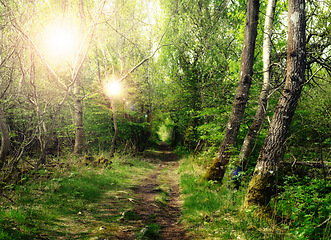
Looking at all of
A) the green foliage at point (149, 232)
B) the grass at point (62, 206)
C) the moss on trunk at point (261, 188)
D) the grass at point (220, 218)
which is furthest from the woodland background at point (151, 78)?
the green foliage at point (149, 232)

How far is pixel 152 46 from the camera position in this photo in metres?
15.0

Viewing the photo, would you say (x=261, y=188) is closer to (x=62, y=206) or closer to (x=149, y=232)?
(x=149, y=232)

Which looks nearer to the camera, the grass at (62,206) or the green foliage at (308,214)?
the green foliage at (308,214)

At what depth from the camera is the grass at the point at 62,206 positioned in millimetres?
3686

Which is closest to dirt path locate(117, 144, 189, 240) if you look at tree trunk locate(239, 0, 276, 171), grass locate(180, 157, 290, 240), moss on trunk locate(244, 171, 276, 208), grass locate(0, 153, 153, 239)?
grass locate(180, 157, 290, 240)

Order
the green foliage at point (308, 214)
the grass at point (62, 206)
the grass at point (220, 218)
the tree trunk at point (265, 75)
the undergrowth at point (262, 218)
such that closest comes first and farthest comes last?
the green foliage at point (308, 214)
the undergrowth at point (262, 218)
the grass at point (220, 218)
the grass at point (62, 206)
the tree trunk at point (265, 75)

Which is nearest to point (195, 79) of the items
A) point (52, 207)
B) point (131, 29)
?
point (131, 29)

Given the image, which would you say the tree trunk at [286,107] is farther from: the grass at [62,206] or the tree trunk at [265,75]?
the grass at [62,206]

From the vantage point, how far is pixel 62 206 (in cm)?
505

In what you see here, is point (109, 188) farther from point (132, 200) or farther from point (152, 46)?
point (152, 46)

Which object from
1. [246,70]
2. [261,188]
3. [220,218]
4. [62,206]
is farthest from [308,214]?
[62,206]

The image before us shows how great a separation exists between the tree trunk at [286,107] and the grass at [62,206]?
337cm

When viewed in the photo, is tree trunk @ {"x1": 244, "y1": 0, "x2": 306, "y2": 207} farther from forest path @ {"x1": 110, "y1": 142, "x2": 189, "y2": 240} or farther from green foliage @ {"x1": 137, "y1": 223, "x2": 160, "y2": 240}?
green foliage @ {"x1": 137, "y1": 223, "x2": 160, "y2": 240}

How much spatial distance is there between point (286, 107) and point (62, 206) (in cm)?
586
